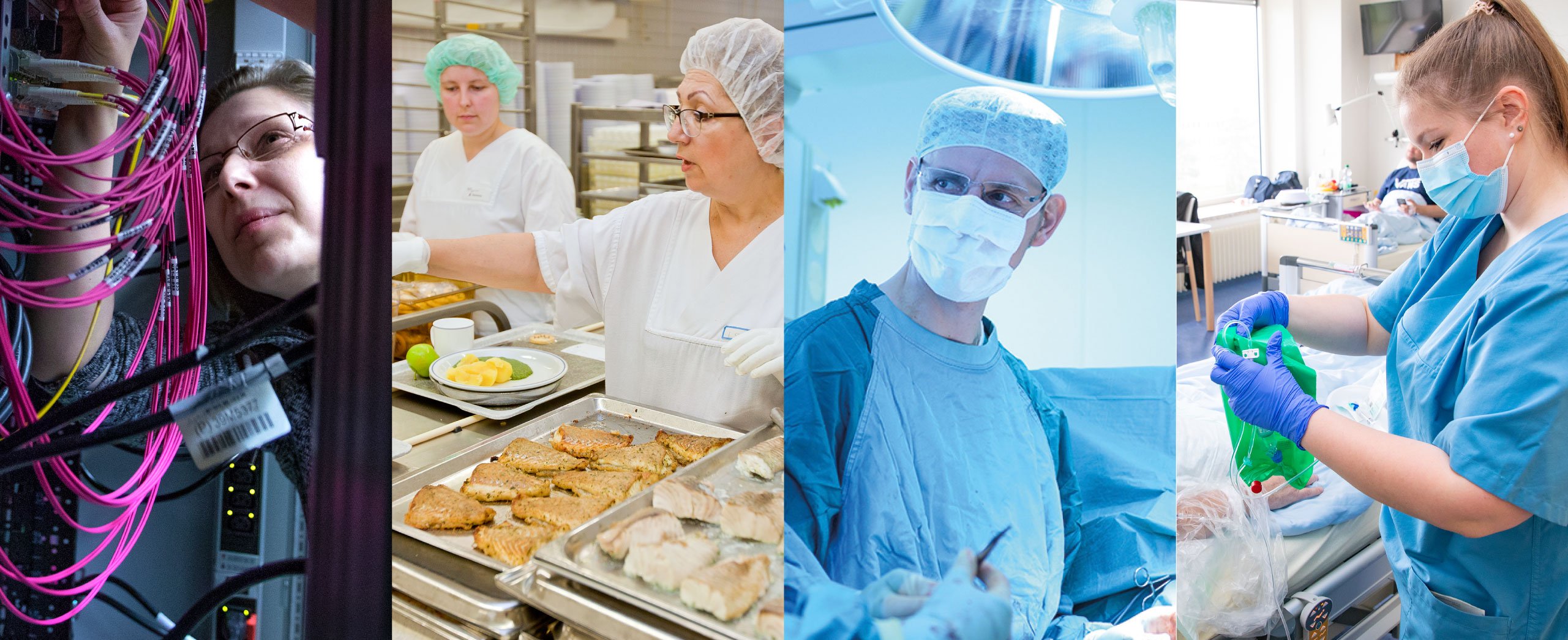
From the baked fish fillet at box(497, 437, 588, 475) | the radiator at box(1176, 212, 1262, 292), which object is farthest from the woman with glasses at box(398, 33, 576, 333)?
the radiator at box(1176, 212, 1262, 292)

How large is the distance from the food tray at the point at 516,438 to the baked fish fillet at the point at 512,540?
1cm

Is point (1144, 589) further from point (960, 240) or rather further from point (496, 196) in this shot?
point (496, 196)

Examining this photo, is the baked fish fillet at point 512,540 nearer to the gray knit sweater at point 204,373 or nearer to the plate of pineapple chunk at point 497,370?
the gray knit sweater at point 204,373

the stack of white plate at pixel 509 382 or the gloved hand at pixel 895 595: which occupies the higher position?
the stack of white plate at pixel 509 382

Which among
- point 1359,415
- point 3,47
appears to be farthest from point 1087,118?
point 1359,415

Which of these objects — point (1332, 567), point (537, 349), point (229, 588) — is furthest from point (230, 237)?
point (1332, 567)

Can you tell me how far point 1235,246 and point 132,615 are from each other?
7882 mm

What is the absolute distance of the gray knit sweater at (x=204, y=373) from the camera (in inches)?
43.5

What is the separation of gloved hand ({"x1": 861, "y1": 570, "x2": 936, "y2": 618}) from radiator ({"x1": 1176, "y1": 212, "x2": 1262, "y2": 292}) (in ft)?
23.3

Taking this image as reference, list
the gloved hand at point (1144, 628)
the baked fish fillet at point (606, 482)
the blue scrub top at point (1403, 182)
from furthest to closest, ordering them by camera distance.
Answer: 1. the blue scrub top at point (1403, 182)
2. the baked fish fillet at point (606, 482)
3. the gloved hand at point (1144, 628)

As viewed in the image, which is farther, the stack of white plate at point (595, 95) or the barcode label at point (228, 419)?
the stack of white plate at point (595, 95)

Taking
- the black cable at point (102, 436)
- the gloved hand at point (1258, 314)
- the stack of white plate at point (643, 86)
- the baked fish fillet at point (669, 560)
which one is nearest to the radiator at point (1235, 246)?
the gloved hand at point (1258, 314)

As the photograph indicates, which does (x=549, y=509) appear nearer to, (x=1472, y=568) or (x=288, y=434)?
(x=288, y=434)

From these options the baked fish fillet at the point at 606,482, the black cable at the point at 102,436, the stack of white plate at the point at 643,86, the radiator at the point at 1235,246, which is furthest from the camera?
the radiator at the point at 1235,246
